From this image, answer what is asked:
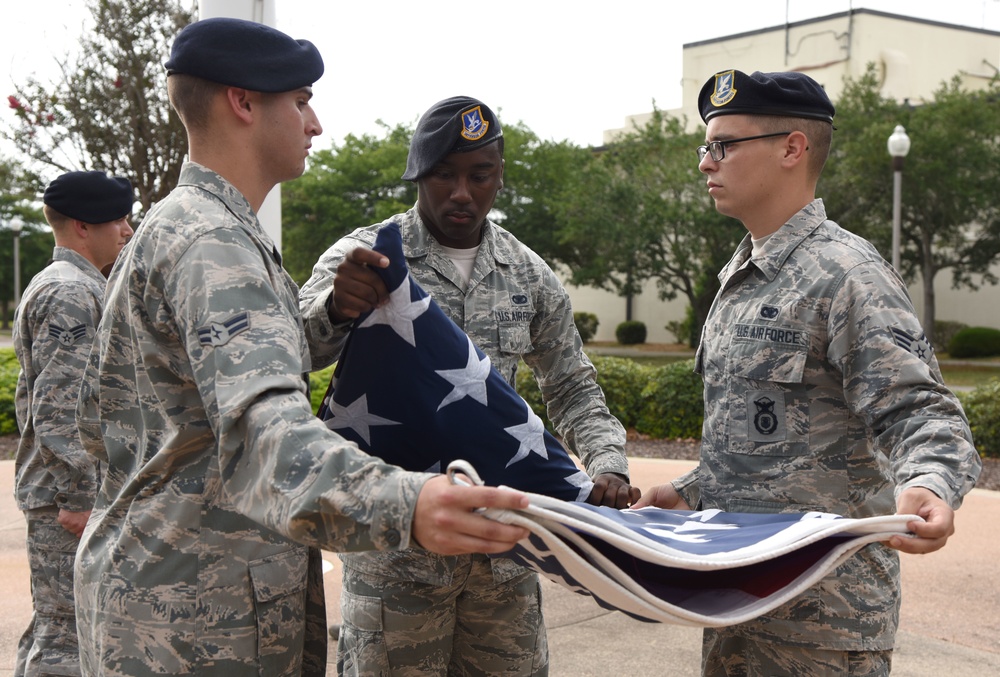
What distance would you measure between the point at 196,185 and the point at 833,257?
1.80m

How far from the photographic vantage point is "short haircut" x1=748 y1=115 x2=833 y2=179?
3.08 m

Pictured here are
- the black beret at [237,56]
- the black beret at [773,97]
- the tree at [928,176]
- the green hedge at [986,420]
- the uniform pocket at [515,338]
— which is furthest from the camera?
the tree at [928,176]

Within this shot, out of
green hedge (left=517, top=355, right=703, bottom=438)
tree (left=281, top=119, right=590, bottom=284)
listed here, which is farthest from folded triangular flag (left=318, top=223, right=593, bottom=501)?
tree (left=281, top=119, right=590, bottom=284)

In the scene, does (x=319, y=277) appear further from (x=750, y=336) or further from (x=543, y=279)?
(x=750, y=336)

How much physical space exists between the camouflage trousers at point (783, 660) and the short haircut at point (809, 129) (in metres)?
1.44

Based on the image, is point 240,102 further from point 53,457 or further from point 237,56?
point 53,457

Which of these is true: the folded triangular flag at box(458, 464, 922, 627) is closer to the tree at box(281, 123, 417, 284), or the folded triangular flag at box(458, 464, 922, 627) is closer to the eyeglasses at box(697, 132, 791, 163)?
the eyeglasses at box(697, 132, 791, 163)

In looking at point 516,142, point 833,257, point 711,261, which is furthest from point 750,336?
point 516,142

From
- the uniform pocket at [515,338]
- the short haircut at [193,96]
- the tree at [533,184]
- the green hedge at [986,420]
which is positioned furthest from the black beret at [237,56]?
the tree at [533,184]

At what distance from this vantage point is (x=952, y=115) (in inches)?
1094

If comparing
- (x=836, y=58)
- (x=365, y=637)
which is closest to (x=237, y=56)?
(x=365, y=637)

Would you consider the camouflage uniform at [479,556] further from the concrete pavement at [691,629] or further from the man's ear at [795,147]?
the concrete pavement at [691,629]

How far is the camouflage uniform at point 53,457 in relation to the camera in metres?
4.30

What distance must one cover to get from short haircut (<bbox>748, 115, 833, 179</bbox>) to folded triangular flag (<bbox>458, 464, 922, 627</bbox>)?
3.98 feet
